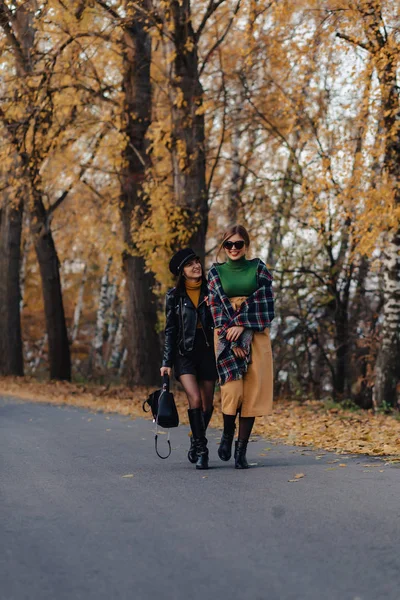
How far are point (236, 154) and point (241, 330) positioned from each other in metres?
24.0

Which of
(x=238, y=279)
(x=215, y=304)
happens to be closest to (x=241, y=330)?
(x=215, y=304)

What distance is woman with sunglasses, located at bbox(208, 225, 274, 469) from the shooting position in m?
8.97

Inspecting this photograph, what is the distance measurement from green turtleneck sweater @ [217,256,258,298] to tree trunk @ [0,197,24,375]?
78.0 ft

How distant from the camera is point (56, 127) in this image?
23531 mm

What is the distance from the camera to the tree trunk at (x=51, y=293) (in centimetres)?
2903

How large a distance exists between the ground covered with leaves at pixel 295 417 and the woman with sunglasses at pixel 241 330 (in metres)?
1.70

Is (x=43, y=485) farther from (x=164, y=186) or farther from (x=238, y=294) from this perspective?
(x=164, y=186)

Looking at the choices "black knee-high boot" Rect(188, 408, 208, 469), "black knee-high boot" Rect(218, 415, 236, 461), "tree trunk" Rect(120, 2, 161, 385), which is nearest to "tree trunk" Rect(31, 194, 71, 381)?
"tree trunk" Rect(120, 2, 161, 385)

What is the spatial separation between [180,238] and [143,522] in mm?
14502

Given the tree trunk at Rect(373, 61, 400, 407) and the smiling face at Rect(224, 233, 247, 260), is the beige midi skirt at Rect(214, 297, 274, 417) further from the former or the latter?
the tree trunk at Rect(373, 61, 400, 407)

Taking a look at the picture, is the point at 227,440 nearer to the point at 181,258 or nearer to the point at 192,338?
the point at 192,338

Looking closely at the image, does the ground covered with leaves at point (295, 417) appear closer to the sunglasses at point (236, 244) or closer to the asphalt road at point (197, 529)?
the asphalt road at point (197, 529)

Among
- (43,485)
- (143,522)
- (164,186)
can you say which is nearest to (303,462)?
(43,485)

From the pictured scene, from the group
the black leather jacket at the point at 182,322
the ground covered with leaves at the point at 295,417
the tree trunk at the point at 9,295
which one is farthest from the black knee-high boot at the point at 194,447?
the tree trunk at the point at 9,295
